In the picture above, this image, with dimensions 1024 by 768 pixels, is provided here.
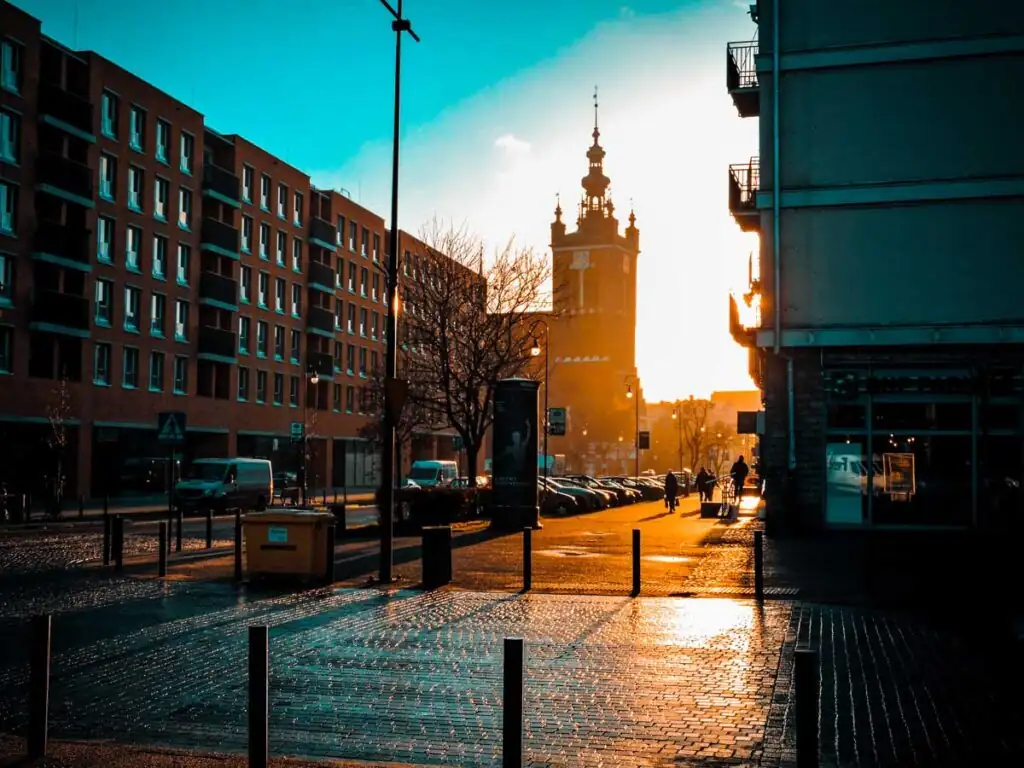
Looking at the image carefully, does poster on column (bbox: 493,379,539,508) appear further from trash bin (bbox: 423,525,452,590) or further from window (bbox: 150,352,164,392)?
window (bbox: 150,352,164,392)

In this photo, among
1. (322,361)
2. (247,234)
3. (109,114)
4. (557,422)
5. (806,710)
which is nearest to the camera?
(806,710)

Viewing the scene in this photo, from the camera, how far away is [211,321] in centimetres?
6034

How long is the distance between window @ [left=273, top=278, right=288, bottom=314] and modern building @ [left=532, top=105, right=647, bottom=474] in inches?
2936

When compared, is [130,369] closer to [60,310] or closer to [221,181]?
[60,310]

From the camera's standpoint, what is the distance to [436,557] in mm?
16219

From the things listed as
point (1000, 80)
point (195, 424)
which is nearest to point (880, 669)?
point (1000, 80)

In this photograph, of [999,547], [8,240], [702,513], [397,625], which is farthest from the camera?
[8,240]

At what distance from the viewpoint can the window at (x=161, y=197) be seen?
2159 inches

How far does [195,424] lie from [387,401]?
147 ft

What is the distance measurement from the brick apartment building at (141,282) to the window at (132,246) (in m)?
0.09

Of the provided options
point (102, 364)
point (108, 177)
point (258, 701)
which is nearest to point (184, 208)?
point (108, 177)

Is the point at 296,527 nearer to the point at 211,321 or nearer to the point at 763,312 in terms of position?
the point at 763,312

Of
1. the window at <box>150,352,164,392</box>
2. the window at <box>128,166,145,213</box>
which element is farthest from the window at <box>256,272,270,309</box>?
the window at <box>128,166,145,213</box>

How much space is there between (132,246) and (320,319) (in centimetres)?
1957
